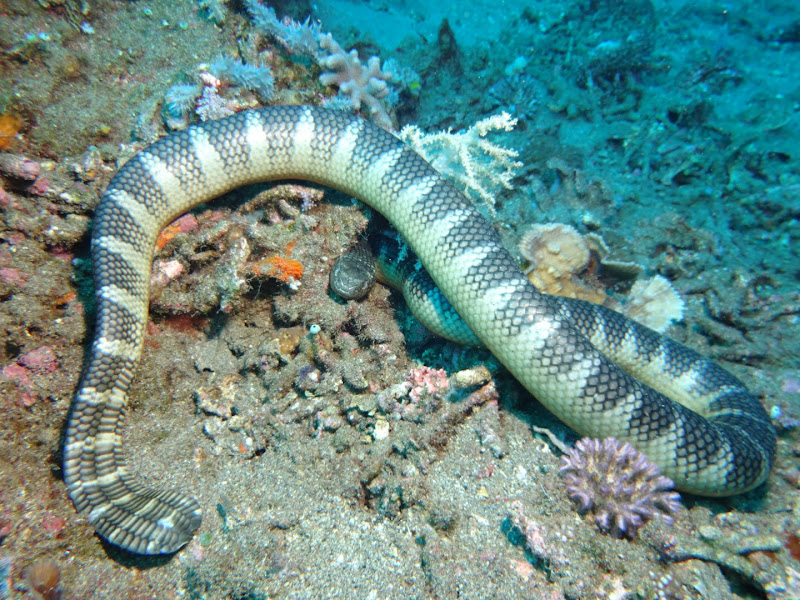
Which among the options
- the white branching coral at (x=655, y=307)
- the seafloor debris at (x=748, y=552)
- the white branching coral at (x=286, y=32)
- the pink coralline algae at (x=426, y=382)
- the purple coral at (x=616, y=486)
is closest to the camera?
the seafloor debris at (x=748, y=552)

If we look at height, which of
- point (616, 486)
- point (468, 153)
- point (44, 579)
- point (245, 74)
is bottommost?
point (44, 579)

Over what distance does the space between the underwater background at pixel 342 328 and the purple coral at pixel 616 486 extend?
0.27ft

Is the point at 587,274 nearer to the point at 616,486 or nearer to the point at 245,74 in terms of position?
the point at 616,486

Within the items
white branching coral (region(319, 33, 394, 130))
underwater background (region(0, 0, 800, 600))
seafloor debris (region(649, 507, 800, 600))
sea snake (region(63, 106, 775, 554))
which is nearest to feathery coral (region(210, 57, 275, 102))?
underwater background (region(0, 0, 800, 600))

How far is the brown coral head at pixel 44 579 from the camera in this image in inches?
88.7

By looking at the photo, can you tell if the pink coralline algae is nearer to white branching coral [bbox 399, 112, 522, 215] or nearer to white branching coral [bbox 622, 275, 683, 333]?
white branching coral [bbox 399, 112, 522, 215]

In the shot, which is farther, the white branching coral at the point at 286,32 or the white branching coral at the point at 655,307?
the white branching coral at the point at 655,307

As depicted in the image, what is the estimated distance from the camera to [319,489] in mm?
2873

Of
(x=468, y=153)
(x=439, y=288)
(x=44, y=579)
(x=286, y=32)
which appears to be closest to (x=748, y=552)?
(x=439, y=288)

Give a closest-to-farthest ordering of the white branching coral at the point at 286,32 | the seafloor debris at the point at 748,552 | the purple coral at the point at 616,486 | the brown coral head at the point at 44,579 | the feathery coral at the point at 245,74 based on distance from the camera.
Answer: the brown coral head at the point at 44,579, the seafloor debris at the point at 748,552, the purple coral at the point at 616,486, the feathery coral at the point at 245,74, the white branching coral at the point at 286,32

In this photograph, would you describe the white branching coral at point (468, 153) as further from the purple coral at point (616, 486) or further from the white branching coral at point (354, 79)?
the purple coral at point (616, 486)

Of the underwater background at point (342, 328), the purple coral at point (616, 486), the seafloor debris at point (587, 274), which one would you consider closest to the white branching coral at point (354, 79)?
the underwater background at point (342, 328)

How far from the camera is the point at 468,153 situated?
424 centimetres

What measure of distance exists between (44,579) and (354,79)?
16.2 feet
